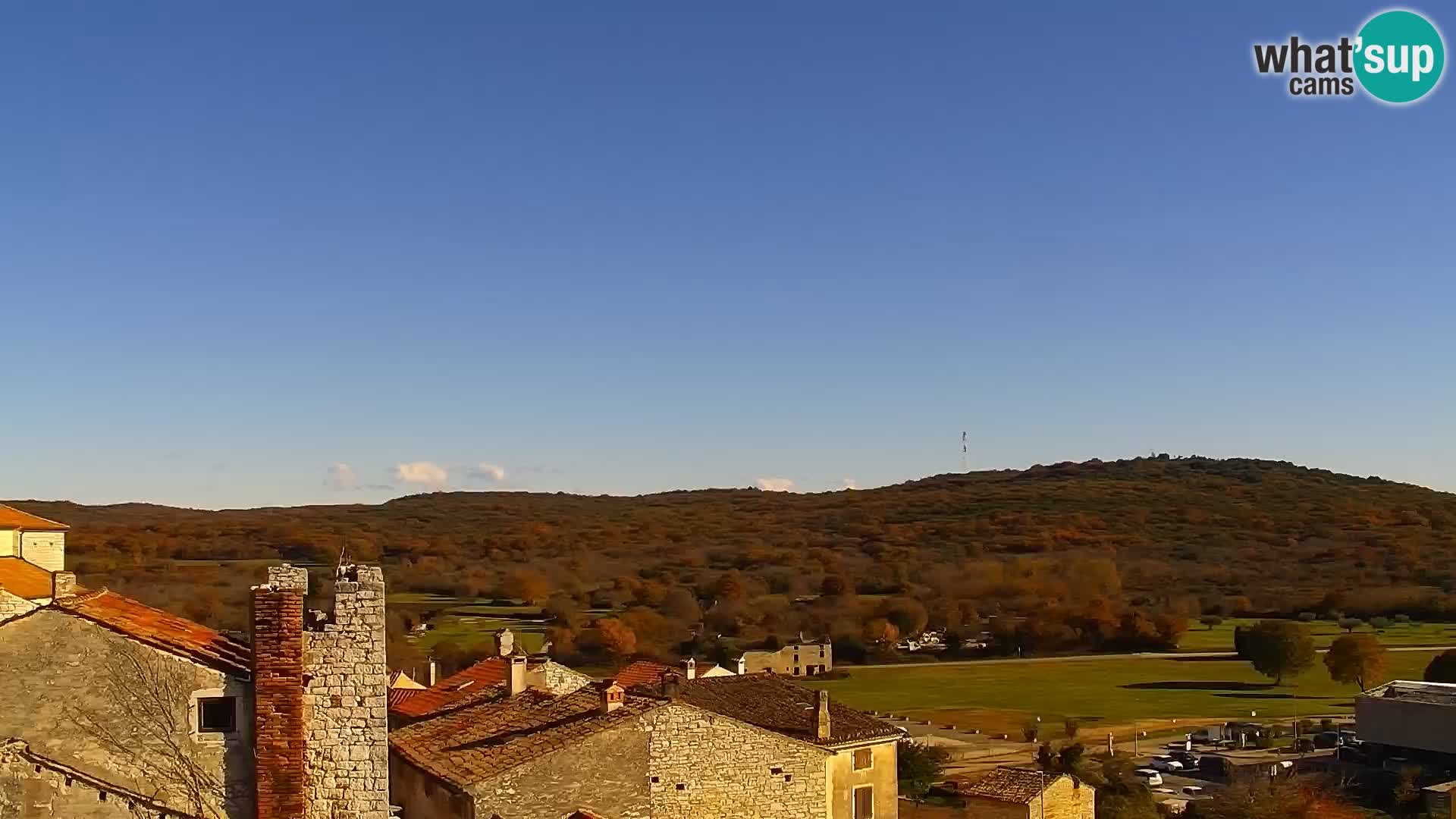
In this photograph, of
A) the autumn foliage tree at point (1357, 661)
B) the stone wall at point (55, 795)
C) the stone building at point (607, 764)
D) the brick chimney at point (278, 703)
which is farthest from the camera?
the autumn foliage tree at point (1357, 661)

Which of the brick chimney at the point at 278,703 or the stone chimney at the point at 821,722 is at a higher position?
the brick chimney at the point at 278,703

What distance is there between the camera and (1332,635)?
10881 cm

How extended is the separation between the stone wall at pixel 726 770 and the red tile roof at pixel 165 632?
7.43m

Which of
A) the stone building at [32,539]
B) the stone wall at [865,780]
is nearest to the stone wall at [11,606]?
the stone wall at [865,780]

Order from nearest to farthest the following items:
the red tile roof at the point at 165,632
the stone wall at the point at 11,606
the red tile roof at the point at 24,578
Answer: the red tile roof at the point at 165,632 < the stone wall at the point at 11,606 < the red tile roof at the point at 24,578

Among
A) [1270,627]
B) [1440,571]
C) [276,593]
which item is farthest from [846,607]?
[276,593]

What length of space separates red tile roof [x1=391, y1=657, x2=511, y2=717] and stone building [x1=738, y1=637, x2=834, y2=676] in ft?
201

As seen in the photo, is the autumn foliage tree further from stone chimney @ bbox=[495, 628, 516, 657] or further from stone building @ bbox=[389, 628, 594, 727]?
stone chimney @ bbox=[495, 628, 516, 657]

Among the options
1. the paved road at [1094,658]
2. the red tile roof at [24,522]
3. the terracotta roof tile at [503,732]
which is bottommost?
the paved road at [1094,658]

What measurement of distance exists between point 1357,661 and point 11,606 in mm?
83575

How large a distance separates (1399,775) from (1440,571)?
10631 centimetres

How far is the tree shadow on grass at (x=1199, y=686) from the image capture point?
283 ft

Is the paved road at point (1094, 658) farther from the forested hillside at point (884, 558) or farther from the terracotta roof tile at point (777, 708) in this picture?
the terracotta roof tile at point (777, 708)

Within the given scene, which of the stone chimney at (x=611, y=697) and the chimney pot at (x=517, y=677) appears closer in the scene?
the stone chimney at (x=611, y=697)
